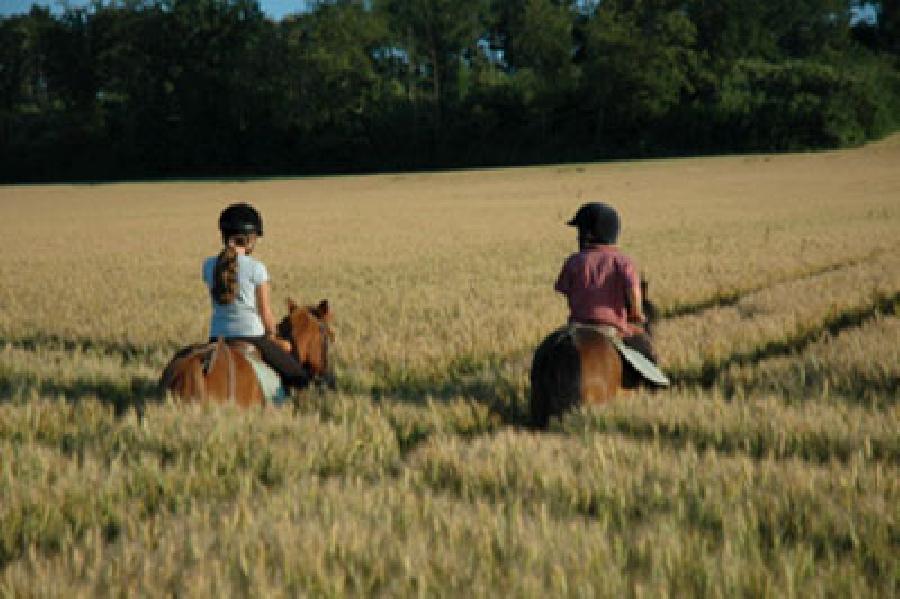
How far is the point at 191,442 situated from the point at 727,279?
1021cm

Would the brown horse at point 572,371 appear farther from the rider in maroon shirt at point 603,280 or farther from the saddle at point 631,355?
the rider in maroon shirt at point 603,280

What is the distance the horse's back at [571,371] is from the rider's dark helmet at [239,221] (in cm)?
225

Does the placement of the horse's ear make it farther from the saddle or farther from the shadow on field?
the saddle

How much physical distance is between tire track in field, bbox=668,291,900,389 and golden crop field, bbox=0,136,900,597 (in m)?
0.06

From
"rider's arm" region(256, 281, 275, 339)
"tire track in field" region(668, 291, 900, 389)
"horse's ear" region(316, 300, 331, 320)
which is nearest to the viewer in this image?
"rider's arm" region(256, 281, 275, 339)

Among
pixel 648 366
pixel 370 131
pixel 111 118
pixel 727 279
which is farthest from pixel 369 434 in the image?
pixel 111 118

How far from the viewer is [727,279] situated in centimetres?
1288

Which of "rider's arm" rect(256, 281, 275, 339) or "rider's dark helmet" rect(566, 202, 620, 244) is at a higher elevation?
"rider's dark helmet" rect(566, 202, 620, 244)

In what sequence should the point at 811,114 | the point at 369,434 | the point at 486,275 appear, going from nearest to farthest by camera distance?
1. the point at 369,434
2. the point at 486,275
3. the point at 811,114

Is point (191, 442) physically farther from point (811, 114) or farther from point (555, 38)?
point (555, 38)

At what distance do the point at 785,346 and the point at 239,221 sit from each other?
5408 mm

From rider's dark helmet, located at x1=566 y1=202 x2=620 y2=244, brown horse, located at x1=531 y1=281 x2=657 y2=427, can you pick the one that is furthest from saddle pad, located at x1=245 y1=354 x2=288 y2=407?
rider's dark helmet, located at x1=566 y1=202 x2=620 y2=244

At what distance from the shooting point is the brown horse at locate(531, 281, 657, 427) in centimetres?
527

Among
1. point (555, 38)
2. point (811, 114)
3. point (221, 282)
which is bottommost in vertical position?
point (221, 282)
